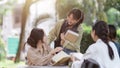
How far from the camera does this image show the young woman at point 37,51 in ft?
12.0

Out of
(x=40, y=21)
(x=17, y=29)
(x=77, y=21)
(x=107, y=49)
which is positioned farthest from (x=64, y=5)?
(x=107, y=49)

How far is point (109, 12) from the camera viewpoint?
7.79 meters

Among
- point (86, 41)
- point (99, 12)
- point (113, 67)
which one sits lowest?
point (86, 41)

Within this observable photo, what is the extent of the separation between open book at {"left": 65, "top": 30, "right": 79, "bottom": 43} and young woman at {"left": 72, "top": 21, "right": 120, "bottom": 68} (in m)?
0.54

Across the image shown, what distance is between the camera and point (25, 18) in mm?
7434

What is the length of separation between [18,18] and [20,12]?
0.46 feet

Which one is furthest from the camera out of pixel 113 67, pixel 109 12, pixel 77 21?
pixel 109 12

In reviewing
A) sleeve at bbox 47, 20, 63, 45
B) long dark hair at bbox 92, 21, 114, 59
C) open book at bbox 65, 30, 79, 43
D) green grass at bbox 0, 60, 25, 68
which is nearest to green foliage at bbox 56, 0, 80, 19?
green grass at bbox 0, 60, 25, 68

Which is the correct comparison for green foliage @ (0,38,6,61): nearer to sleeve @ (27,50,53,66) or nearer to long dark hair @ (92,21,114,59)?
sleeve @ (27,50,53,66)

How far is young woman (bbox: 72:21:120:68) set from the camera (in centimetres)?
315

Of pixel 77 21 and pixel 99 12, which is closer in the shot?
pixel 77 21

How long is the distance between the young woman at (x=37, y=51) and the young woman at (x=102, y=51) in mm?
464

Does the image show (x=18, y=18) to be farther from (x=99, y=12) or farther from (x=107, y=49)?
(x=107, y=49)

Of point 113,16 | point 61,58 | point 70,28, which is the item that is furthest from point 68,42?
point 113,16
